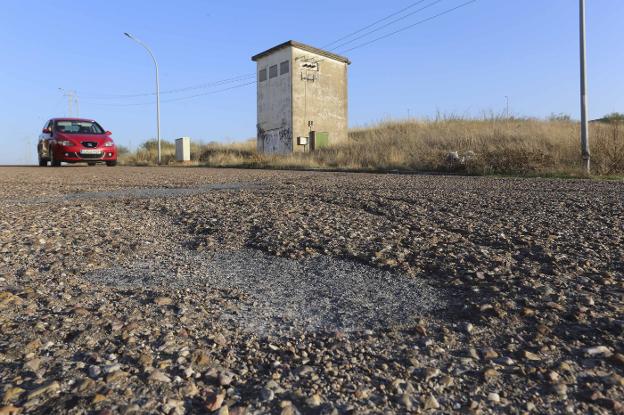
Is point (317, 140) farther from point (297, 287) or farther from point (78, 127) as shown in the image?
point (297, 287)

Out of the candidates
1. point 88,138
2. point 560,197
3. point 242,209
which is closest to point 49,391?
point 242,209

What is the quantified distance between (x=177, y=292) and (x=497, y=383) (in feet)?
4.58

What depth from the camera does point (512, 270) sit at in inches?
93.5

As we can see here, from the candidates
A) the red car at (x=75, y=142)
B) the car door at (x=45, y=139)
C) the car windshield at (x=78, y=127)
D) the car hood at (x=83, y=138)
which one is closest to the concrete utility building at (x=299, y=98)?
the car windshield at (x=78, y=127)

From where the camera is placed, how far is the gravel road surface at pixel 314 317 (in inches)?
50.1

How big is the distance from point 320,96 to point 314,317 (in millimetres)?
29198

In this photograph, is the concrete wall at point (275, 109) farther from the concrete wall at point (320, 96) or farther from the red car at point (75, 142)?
the red car at point (75, 142)

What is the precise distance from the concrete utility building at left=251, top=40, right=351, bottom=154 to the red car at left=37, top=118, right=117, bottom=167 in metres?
14.8

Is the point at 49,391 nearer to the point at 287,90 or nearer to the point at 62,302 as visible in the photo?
the point at 62,302

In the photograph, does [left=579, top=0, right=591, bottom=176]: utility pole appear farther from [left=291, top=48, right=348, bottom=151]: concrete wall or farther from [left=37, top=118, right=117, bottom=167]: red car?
[left=291, top=48, right=348, bottom=151]: concrete wall

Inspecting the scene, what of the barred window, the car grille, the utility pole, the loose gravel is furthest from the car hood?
the barred window

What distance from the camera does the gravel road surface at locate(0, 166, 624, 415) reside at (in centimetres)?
127

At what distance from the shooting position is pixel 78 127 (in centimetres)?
1454

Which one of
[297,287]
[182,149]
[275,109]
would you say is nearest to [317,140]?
[275,109]
